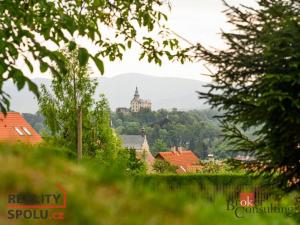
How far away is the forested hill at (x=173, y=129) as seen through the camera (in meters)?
154

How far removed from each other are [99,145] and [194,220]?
3087 centimetres

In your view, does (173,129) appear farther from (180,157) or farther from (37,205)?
(37,205)

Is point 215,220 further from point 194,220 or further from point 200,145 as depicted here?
point 200,145

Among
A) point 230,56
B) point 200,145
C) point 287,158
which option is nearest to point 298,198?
point 287,158

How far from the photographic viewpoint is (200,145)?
502 feet

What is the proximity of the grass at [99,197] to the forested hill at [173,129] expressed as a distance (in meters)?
144

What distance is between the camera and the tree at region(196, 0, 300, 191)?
8.01 meters

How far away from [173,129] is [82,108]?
12793cm

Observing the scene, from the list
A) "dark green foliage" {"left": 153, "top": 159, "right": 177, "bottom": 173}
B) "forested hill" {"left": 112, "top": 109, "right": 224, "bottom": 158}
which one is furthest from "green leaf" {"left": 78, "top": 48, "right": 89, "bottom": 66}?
"forested hill" {"left": 112, "top": 109, "right": 224, "bottom": 158}

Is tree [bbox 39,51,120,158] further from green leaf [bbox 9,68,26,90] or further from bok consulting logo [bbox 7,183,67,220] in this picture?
bok consulting logo [bbox 7,183,67,220]

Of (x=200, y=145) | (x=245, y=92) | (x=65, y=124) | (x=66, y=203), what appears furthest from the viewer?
(x=200, y=145)

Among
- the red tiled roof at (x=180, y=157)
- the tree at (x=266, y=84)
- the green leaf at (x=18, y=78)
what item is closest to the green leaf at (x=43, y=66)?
the green leaf at (x=18, y=78)

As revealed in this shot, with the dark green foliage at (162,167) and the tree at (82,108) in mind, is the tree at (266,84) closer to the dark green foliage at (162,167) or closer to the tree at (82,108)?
the tree at (82,108)

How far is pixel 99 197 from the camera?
2.13 meters
